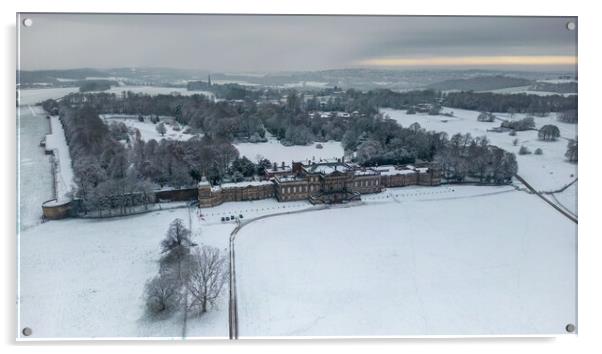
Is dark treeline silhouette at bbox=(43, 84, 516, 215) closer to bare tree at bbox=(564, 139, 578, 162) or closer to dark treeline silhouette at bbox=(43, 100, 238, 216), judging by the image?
dark treeline silhouette at bbox=(43, 100, 238, 216)

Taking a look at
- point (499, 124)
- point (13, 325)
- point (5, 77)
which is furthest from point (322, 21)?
point (499, 124)

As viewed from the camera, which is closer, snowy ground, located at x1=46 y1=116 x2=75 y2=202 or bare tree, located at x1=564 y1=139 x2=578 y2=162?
bare tree, located at x1=564 y1=139 x2=578 y2=162

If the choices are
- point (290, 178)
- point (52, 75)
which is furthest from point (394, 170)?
point (52, 75)

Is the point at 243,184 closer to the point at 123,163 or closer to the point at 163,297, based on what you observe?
the point at 123,163

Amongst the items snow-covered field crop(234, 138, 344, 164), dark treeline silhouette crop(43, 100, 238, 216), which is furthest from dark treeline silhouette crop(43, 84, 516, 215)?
snow-covered field crop(234, 138, 344, 164)

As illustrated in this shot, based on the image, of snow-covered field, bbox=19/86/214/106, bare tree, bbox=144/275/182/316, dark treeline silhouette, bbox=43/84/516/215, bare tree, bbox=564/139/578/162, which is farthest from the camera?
dark treeline silhouette, bbox=43/84/516/215

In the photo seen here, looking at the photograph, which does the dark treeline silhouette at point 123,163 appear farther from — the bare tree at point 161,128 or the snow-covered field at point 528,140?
the snow-covered field at point 528,140

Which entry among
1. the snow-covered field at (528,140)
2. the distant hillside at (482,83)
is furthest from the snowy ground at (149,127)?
the distant hillside at (482,83)
